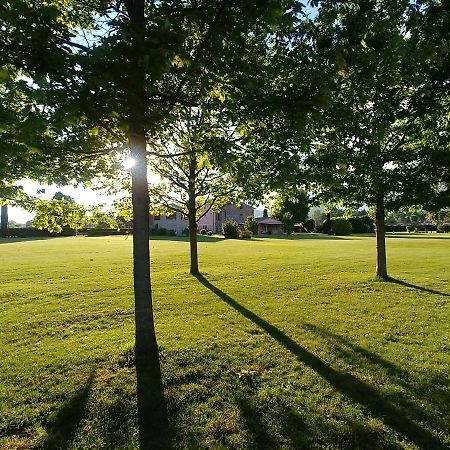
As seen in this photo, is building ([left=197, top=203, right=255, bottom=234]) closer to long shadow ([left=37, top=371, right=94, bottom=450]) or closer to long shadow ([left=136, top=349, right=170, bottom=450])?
long shadow ([left=136, top=349, right=170, bottom=450])

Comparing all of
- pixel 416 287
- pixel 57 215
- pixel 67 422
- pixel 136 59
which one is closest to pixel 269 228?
pixel 416 287

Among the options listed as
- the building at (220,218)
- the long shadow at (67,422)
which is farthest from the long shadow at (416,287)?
the building at (220,218)

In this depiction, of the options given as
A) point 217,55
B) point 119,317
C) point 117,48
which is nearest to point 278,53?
point 217,55

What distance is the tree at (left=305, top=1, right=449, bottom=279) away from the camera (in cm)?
417

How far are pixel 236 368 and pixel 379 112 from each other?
5836 millimetres

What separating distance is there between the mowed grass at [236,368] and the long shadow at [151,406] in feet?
0.08

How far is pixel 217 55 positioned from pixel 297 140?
163 cm

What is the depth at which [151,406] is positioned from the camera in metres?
4.14

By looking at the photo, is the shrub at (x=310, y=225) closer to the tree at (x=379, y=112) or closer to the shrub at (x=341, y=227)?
the shrub at (x=341, y=227)

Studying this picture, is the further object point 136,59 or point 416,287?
point 416,287

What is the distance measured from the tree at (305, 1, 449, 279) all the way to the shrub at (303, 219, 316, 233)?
2038 inches

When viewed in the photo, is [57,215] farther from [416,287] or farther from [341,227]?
[341,227]

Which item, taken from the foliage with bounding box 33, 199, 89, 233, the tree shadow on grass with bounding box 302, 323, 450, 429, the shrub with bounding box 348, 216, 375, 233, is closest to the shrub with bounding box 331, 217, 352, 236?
the shrub with bounding box 348, 216, 375, 233

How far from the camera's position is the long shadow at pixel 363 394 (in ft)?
11.6
